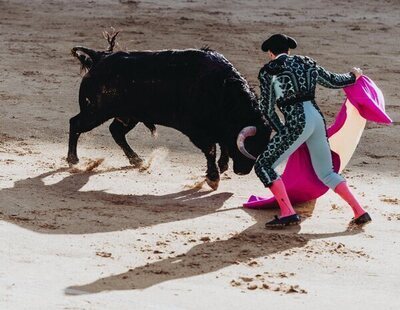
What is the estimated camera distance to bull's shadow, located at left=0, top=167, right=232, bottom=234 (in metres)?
6.59

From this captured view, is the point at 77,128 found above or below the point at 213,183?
above

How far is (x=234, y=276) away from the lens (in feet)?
18.5

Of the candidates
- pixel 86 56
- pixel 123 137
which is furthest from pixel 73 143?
pixel 86 56

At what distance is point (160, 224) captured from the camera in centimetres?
670

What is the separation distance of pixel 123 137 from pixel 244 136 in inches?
55.7

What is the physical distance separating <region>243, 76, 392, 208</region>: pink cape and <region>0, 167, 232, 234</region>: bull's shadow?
18.9 inches

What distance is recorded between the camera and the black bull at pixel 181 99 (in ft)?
24.8

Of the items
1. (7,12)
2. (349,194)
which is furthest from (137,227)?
(7,12)

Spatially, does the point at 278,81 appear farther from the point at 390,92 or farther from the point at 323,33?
the point at 323,33

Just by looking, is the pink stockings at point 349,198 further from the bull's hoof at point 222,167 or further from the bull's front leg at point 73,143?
the bull's front leg at point 73,143

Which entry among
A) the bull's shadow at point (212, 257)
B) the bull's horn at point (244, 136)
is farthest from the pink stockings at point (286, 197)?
the bull's horn at point (244, 136)

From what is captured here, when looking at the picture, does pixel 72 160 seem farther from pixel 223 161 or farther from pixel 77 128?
pixel 223 161

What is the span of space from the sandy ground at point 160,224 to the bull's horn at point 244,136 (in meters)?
0.34

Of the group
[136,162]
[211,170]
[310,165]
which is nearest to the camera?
[310,165]
